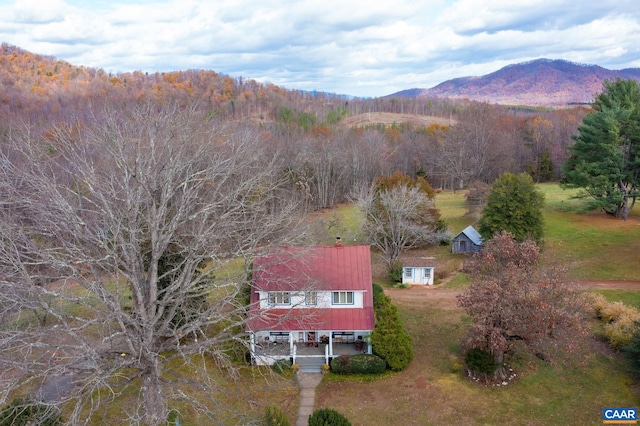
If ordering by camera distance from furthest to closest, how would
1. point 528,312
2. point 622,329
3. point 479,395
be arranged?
point 622,329 < point 479,395 < point 528,312

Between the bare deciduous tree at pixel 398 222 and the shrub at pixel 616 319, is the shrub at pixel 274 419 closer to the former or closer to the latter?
the shrub at pixel 616 319

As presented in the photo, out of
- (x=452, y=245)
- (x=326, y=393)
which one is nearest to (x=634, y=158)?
(x=452, y=245)

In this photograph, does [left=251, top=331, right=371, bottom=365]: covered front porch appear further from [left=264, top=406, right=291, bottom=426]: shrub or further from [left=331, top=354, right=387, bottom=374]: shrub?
[left=264, top=406, right=291, bottom=426]: shrub

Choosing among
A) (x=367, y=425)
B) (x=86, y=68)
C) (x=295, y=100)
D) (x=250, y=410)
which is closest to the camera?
(x=367, y=425)

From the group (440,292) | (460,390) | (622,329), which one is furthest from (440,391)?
(440,292)

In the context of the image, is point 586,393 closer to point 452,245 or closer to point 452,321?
point 452,321

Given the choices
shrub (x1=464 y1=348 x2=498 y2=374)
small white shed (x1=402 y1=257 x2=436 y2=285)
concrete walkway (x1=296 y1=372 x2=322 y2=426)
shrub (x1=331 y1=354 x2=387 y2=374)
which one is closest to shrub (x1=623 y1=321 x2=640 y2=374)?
shrub (x1=464 y1=348 x2=498 y2=374)

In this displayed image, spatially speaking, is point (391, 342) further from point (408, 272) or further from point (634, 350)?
point (408, 272)
